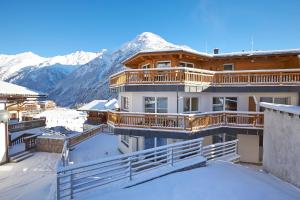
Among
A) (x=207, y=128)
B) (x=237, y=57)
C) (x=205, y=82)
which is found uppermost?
(x=237, y=57)

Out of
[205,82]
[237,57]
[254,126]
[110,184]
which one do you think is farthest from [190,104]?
[110,184]

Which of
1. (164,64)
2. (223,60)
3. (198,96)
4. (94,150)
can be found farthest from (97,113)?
(198,96)

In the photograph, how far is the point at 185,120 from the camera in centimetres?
1466

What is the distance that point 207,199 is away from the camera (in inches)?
329

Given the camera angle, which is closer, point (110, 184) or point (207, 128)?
point (110, 184)

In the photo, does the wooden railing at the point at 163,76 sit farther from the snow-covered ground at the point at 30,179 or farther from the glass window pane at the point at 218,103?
the snow-covered ground at the point at 30,179

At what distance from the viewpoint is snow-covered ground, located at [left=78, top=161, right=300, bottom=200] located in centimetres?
845

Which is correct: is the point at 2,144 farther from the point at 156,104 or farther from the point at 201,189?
the point at 201,189

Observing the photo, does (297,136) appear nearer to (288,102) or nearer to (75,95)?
(288,102)

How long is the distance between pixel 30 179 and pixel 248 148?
15.9m

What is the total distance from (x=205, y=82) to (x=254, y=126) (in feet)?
15.1

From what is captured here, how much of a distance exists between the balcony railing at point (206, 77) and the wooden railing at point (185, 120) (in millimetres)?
2258

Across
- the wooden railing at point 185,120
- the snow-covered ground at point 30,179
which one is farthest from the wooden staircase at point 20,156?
the wooden railing at point 185,120

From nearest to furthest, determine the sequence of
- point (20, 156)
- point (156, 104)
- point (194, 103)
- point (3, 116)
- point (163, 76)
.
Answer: point (163, 76)
point (156, 104)
point (194, 103)
point (3, 116)
point (20, 156)
